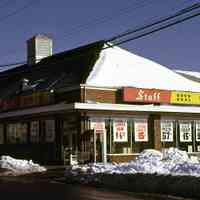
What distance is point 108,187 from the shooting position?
69.3 feet

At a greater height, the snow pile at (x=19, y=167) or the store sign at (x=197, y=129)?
Answer: the store sign at (x=197, y=129)

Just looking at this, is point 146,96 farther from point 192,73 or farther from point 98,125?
point 192,73

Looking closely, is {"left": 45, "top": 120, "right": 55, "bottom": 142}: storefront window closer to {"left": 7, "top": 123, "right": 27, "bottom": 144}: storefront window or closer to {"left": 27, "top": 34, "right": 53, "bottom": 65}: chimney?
{"left": 7, "top": 123, "right": 27, "bottom": 144}: storefront window

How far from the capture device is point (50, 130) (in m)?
38.1

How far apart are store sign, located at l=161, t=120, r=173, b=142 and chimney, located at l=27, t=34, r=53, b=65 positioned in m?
13.5

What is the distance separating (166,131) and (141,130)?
6.73 ft

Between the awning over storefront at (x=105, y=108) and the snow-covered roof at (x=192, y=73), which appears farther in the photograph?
the snow-covered roof at (x=192, y=73)

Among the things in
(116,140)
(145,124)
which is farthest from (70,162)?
(145,124)

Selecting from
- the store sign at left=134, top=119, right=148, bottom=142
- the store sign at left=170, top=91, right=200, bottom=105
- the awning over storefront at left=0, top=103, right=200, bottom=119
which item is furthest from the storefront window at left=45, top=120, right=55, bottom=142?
the store sign at left=170, top=91, right=200, bottom=105

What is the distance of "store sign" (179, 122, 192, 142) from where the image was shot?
39.5m

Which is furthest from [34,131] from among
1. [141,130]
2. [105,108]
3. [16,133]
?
[141,130]

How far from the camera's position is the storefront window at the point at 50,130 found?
37850mm

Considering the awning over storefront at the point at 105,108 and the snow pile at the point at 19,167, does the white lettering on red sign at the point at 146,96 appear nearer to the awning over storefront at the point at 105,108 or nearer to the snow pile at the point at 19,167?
the awning over storefront at the point at 105,108

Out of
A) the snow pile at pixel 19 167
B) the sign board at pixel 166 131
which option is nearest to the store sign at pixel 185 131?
the sign board at pixel 166 131
